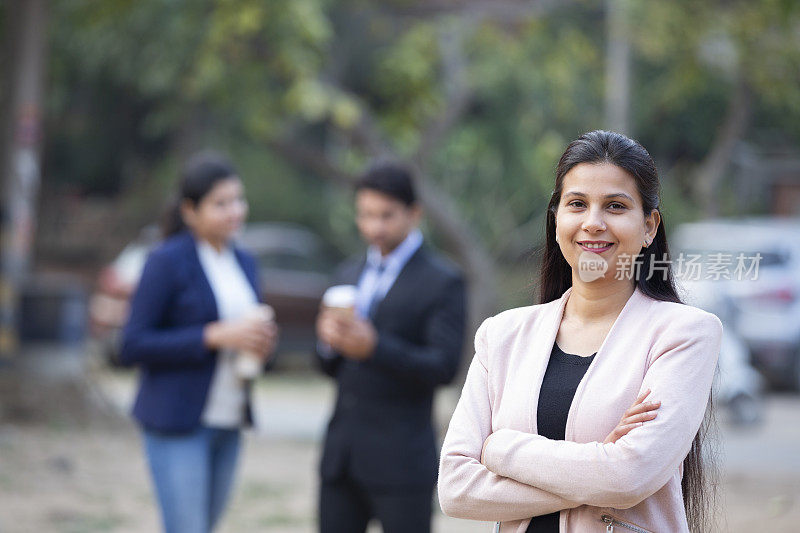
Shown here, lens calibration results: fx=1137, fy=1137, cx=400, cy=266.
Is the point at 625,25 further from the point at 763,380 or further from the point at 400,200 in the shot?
the point at 400,200

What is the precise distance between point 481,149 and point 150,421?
1672cm

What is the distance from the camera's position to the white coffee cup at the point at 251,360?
4.46m

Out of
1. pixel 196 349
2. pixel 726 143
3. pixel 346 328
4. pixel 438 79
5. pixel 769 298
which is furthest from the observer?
pixel 769 298

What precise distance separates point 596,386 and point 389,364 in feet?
5.58

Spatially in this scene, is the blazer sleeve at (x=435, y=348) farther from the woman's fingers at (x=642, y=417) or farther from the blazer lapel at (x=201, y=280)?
the woman's fingers at (x=642, y=417)

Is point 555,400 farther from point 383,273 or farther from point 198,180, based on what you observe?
point 198,180

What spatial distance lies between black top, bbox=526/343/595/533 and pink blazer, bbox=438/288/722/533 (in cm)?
2

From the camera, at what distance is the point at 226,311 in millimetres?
4664

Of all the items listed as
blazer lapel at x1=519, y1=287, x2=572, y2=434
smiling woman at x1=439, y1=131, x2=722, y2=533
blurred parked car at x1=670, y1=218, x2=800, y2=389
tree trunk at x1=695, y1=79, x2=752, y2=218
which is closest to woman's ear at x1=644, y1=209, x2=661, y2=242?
smiling woman at x1=439, y1=131, x2=722, y2=533

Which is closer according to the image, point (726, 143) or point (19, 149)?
point (19, 149)

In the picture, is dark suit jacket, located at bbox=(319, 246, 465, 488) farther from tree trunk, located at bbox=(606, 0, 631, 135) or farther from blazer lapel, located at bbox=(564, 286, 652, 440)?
tree trunk, located at bbox=(606, 0, 631, 135)

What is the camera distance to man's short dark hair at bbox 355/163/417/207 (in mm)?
4219

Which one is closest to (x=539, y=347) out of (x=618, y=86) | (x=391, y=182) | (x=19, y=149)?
(x=391, y=182)

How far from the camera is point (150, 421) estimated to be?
14.3ft
